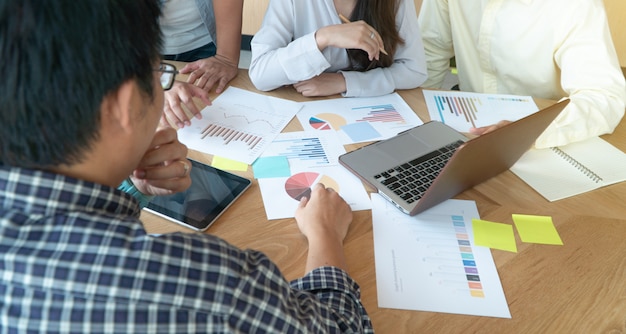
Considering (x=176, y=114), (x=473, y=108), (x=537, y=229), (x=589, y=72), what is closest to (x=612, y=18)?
(x=589, y=72)

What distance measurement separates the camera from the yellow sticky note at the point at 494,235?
941 millimetres

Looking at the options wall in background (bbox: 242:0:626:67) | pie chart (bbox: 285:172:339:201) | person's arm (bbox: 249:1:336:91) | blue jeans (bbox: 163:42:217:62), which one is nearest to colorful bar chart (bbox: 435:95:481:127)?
person's arm (bbox: 249:1:336:91)

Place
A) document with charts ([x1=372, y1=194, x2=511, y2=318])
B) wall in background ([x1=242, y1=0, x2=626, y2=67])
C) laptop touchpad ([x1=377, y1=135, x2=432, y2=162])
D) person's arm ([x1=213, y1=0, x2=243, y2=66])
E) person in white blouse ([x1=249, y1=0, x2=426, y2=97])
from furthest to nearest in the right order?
wall in background ([x1=242, y1=0, x2=626, y2=67]) < person's arm ([x1=213, y1=0, x2=243, y2=66]) < person in white blouse ([x1=249, y1=0, x2=426, y2=97]) < laptop touchpad ([x1=377, y1=135, x2=432, y2=162]) < document with charts ([x1=372, y1=194, x2=511, y2=318])

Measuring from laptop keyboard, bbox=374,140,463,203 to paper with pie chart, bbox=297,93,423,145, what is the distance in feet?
0.44

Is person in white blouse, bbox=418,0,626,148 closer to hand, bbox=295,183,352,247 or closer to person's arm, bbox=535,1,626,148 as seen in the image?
person's arm, bbox=535,1,626,148

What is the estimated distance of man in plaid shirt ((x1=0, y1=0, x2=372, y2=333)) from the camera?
50 cm

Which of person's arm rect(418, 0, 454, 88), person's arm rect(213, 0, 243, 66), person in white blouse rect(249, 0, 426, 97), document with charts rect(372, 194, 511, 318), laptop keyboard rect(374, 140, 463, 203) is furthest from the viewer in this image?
person's arm rect(418, 0, 454, 88)

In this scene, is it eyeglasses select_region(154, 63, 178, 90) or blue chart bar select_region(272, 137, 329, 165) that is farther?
blue chart bar select_region(272, 137, 329, 165)

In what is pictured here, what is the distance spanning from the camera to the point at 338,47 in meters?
1.42

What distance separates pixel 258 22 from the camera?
3.31 metres

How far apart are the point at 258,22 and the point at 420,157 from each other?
2422 millimetres

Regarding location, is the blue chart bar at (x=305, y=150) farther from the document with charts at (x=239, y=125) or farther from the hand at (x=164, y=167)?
the hand at (x=164, y=167)

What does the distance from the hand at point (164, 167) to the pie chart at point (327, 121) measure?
39 cm

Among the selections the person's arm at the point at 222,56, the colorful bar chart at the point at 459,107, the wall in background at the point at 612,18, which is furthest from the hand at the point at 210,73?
the wall in background at the point at 612,18
